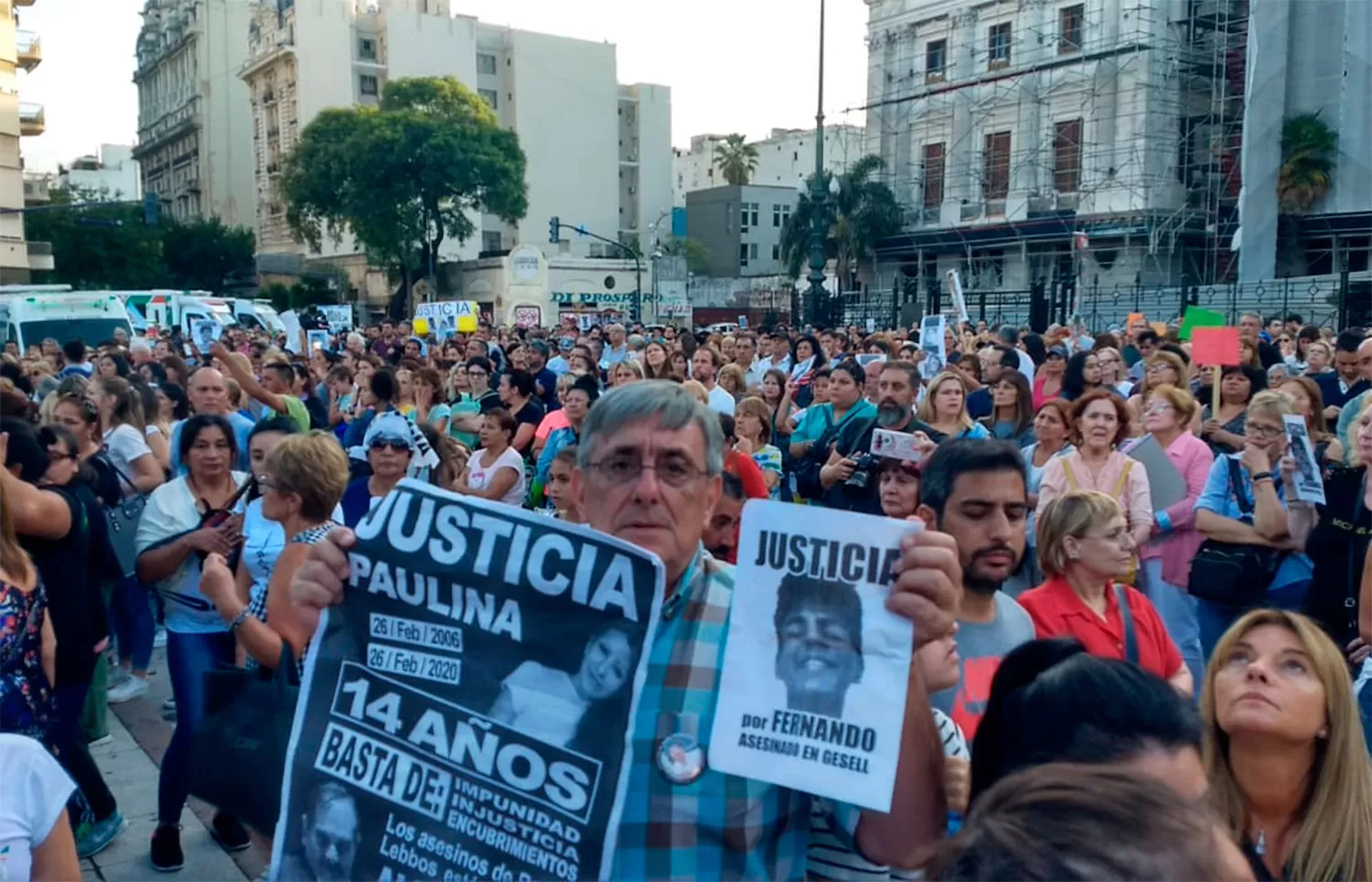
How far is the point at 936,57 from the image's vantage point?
46781 mm

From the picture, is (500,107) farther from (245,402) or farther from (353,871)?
(353,871)

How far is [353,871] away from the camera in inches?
82.5

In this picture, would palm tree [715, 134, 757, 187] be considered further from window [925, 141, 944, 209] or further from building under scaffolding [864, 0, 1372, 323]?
window [925, 141, 944, 209]

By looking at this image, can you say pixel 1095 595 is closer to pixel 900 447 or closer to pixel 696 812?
pixel 900 447

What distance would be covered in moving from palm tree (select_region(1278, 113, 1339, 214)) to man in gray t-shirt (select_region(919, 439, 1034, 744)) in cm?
3749

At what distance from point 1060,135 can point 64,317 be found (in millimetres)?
34714

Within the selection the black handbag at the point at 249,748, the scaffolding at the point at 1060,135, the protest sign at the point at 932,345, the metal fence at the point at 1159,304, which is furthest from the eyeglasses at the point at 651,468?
the scaffolding at the point at 1060,135

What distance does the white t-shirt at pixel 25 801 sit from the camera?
2488 millimetres

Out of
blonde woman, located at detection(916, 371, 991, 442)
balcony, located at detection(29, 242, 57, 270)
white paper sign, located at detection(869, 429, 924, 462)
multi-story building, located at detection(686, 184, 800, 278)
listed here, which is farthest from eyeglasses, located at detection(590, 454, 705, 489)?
multi-story building, located at detection(686, 184, 800, 278)

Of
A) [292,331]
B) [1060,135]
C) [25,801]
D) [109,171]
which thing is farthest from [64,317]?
[109,171]

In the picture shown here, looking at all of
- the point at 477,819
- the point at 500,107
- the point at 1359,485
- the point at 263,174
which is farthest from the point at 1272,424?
the point at 263,174

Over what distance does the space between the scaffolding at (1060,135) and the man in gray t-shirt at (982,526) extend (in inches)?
1277

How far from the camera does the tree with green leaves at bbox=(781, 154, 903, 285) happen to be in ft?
155

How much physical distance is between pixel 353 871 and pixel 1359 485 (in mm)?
4465
